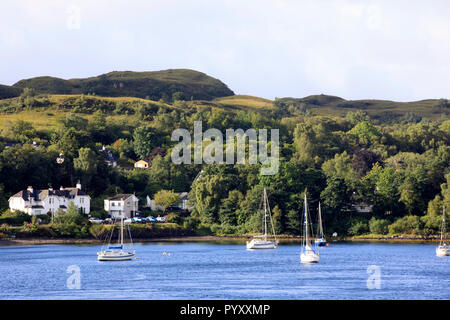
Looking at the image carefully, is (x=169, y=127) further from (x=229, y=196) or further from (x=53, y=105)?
(x=229, y=196)

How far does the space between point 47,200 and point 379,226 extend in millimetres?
41473

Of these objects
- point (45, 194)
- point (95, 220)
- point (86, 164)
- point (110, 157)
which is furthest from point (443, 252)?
point (110, 157)

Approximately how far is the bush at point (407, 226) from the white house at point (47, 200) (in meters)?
38.9

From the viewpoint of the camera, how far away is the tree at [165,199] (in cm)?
10536

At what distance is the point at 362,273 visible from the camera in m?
60.2

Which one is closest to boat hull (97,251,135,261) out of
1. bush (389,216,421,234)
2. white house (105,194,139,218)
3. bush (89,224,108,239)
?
bush (89,224,108,239)

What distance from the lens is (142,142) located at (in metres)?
135

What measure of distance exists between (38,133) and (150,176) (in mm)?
25034

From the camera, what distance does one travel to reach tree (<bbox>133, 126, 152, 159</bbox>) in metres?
134

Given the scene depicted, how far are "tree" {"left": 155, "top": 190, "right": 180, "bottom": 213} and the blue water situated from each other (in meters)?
20.6

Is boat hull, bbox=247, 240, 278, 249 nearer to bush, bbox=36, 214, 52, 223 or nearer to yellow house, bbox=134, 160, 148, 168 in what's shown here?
bush, bbox=36, 214, 52, 223

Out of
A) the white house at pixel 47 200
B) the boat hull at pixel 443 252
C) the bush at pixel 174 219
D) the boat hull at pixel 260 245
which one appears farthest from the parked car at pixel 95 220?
the boat hull at pixel 443 252

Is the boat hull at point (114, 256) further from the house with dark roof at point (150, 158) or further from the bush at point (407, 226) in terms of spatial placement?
the house with dark roof at point (150, 158)
